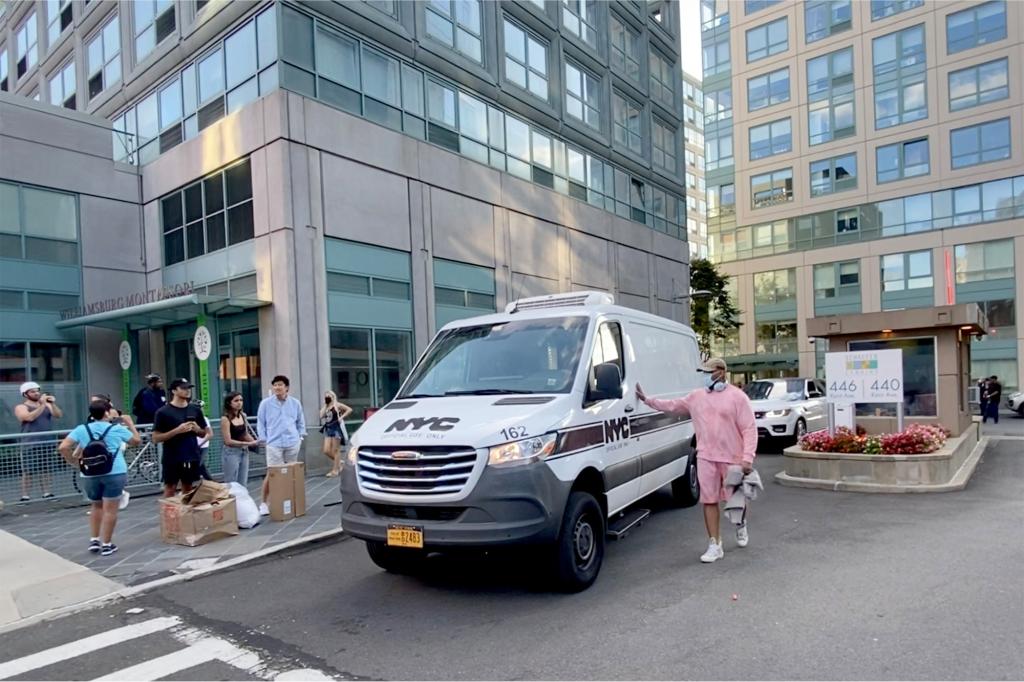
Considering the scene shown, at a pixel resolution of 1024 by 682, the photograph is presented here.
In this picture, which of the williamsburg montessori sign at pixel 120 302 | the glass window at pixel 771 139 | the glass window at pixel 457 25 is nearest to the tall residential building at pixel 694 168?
the glass window at pixel 771 139

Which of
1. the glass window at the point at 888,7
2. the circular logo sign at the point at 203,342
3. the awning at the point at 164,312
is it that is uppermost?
the glass window at the point at 888,7

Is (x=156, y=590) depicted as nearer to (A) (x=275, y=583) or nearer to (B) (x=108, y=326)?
(A) (x=275, y=583)

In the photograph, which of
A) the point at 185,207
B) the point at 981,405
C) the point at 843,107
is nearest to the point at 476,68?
the point at 185,207

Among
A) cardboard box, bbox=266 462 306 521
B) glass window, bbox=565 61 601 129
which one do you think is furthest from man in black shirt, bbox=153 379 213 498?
glass window, bbox=565 61 601 129

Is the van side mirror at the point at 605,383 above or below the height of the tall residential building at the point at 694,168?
below

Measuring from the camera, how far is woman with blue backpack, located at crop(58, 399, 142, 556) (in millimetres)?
6977

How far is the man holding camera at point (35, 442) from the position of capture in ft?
30.7

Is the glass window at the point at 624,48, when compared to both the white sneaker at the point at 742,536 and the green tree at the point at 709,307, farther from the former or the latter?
the white sneaker at the point at 742,536

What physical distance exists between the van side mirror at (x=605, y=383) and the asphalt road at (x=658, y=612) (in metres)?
1.54

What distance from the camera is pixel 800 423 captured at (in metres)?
14.6

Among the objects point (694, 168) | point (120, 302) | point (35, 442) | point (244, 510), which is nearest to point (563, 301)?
point (244, 510)

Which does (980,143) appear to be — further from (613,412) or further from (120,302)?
(120,302)

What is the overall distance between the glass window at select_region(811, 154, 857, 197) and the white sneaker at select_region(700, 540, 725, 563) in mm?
38834

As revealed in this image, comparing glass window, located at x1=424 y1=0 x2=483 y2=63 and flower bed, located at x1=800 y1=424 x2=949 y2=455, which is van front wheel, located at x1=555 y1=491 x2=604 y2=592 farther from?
glass window, located at x1=424 y1=0 x2=483 y2=63
